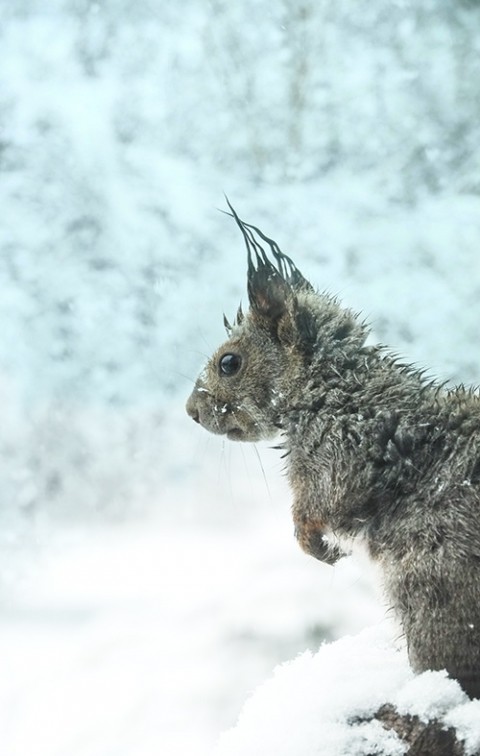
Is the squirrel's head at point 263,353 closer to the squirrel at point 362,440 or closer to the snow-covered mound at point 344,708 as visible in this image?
the squirrel at point 362,440

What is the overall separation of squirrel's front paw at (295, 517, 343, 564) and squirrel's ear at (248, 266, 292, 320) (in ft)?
2.73

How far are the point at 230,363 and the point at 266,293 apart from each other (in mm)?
318

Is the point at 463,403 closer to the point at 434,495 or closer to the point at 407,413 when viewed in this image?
the point at 407,413

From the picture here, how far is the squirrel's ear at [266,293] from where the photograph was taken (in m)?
3.22

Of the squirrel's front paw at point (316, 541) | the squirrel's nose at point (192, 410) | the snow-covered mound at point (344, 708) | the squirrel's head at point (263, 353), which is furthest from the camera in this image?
the squirrel's nose at point (192, 410)

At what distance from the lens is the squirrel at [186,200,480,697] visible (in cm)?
239

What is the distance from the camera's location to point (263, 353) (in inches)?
127

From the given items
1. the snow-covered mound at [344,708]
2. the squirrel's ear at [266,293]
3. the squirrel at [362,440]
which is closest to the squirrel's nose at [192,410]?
the squirrel at [362,440]

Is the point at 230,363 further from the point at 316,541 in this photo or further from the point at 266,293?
the point at 316,541

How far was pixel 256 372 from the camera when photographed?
322 centimetres

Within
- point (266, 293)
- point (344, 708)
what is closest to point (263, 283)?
point (266, 293)

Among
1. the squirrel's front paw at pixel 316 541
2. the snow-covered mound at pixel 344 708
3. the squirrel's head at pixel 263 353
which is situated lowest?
the snow-covered mound at pixel 344 708

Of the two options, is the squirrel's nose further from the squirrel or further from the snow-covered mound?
the snow-covered mound

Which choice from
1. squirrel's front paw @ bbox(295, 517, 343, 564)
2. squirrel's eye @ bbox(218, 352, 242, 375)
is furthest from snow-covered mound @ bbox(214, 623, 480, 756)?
squirrel's eye @ bbox(218, 352, 242, 375)
